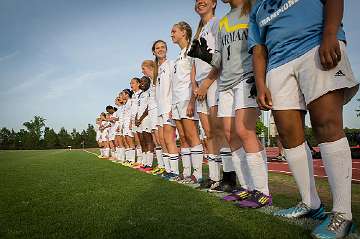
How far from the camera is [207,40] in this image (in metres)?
4.63

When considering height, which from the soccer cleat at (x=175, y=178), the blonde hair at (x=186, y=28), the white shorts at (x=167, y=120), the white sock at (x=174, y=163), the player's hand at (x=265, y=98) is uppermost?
the blonde hair at (x=186, y=28)

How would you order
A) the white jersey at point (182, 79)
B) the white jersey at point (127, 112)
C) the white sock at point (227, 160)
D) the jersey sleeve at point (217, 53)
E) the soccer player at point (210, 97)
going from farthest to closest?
the white jersey at point (127, 112)
the white jersey at point (182, 79)
the soccer player at point (210, 97)
the white sock at point (227, 160)
the jersey sleeve at point (217, 53)

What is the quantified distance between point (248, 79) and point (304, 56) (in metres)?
1.12

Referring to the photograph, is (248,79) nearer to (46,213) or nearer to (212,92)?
(212,92)

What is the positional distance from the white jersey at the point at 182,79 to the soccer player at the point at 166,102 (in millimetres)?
686

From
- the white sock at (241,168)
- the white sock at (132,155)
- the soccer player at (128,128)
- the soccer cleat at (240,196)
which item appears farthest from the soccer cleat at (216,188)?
the white sock at (132,155)

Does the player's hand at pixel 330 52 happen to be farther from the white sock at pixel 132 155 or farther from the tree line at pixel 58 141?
the tree line at pixel 58 141

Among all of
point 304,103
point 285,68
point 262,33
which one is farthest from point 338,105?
point 262,33

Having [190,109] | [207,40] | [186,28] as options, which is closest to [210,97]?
[190,109]

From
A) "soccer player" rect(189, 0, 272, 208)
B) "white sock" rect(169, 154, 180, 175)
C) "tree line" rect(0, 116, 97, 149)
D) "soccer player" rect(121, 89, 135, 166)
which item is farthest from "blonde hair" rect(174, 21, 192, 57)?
"tree line" rect(0, 116, 97, 149)

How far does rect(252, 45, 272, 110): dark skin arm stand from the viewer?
2.81 metres

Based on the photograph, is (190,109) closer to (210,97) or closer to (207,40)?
(210,97)

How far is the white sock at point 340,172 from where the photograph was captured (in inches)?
89.5

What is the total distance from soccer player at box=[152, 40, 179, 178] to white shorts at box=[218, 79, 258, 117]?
2.82m
